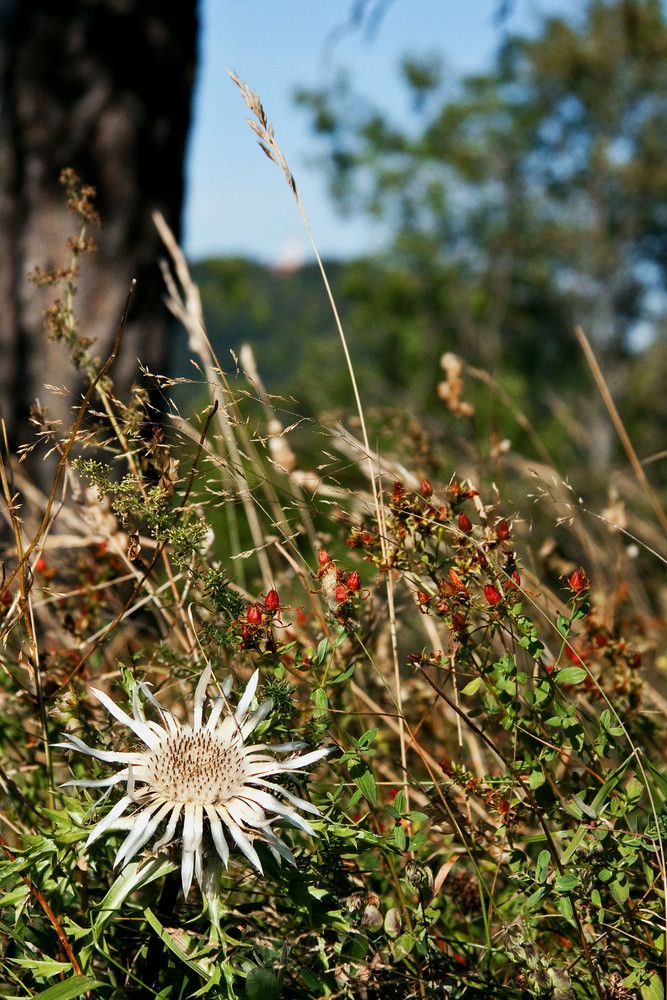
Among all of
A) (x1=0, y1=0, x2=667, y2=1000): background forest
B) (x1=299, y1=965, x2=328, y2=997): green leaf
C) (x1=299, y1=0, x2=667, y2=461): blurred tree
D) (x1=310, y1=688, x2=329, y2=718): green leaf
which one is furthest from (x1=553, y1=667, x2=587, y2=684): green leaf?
(x1=299, y1=0, x2=667, y2=461): blurred tree

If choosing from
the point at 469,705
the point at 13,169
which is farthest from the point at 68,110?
the point at 469,705

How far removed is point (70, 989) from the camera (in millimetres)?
773

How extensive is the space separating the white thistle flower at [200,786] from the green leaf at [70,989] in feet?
0.36

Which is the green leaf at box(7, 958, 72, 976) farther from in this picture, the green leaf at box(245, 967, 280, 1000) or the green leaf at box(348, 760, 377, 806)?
the green leaf at box(348, 760, 377, 806)

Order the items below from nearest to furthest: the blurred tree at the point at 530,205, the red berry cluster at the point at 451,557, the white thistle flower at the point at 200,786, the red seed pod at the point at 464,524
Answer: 1. the white thistle flower at the point at 200,786
2. the red berry cluster at the point at 451,557
3. the red seed pod at the point at 464,524
4. the blurred tree at the point at 530,205

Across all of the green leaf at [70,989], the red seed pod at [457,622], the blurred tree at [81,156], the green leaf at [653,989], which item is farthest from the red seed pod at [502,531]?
the blurred tree at [81,156]

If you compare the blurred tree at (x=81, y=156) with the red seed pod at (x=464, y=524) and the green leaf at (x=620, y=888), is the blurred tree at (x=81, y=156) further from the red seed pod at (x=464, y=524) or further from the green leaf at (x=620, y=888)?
the green leaf at (x=620, y=888)

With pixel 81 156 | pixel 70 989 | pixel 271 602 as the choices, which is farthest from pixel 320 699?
pixel 81 156

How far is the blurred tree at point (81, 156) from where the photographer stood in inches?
87.1

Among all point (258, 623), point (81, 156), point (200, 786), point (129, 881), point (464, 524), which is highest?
point (81, 156)

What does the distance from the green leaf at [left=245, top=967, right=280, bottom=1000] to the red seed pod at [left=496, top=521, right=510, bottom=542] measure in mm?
474

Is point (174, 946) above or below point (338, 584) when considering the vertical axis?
below

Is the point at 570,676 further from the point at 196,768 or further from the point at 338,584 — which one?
the point at 196,768

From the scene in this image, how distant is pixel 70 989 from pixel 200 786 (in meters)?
0.21
